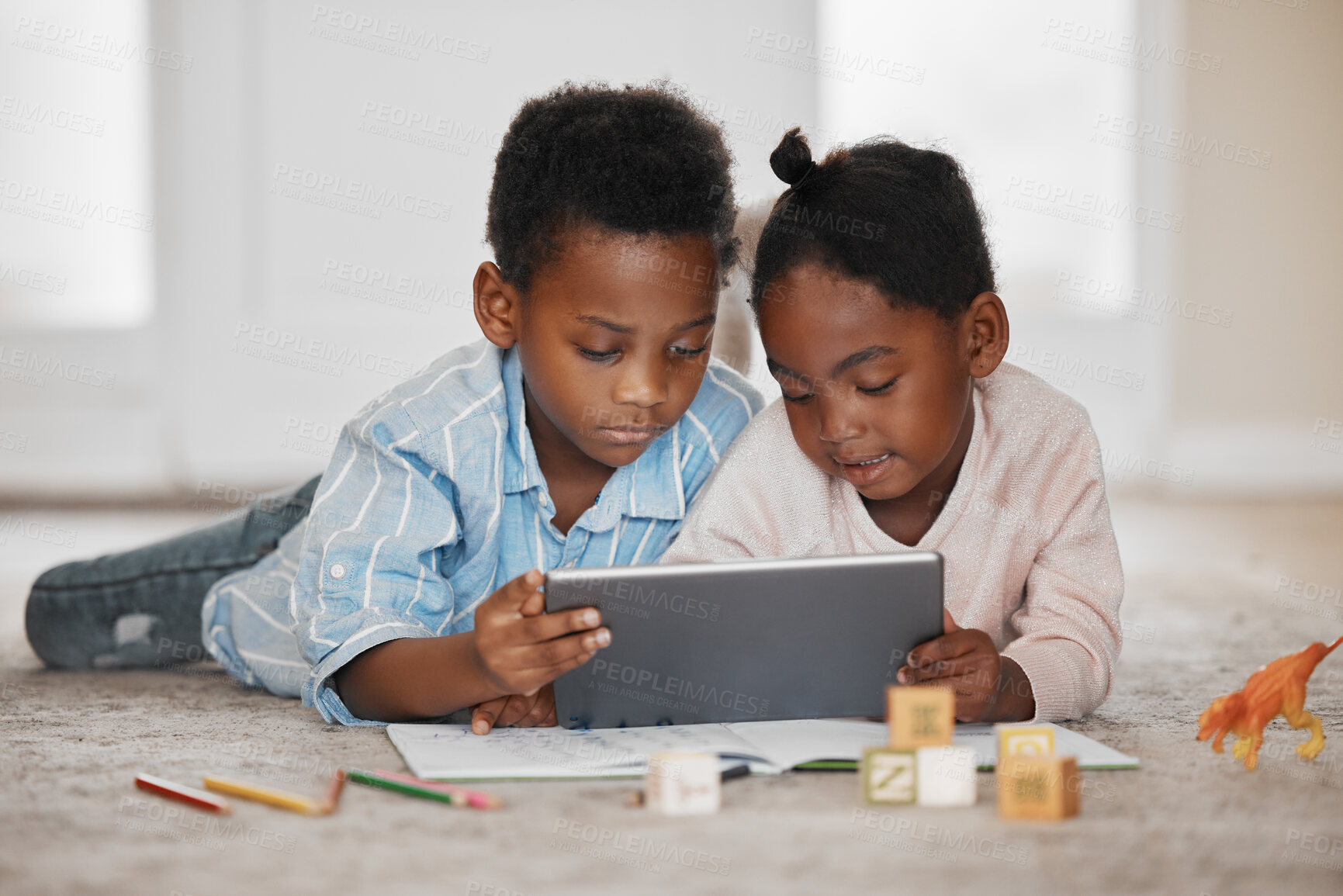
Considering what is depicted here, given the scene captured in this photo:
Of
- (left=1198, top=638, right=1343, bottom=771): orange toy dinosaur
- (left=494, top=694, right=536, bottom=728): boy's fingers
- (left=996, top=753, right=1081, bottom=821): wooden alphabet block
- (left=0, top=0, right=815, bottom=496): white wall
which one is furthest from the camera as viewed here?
(left=0, top=0, right=815, bottom=496): white wall

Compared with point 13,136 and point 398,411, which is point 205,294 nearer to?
point 13,136

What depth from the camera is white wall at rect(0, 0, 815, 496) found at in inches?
159

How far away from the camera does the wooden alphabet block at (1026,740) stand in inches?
36.2

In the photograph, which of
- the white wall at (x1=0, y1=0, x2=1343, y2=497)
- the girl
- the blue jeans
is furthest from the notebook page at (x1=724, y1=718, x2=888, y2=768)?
the white wall at (x1=0, y1=0, x2=1343, y2=497)

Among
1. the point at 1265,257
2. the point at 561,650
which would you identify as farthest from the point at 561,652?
the point at 1265,257

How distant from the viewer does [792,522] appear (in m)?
1.34

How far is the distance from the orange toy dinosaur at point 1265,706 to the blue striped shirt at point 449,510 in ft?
1.99

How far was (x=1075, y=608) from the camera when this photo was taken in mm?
1249

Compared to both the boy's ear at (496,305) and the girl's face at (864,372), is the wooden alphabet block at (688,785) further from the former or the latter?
the boy's ear at (496,305)

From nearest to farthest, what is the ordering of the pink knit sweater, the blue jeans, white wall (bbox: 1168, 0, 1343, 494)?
1. the pink knit sweater
2. the blue jeans
3. white wall (bbox: 1168, 0, 1343, 494)

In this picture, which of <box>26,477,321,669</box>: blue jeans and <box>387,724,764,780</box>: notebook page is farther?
<box>26,477,321,669</box>: blue jeans

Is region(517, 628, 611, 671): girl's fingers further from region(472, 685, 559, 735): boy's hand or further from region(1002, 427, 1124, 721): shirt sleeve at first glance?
region(1002, 427, 1124, 721): shirt sleeve

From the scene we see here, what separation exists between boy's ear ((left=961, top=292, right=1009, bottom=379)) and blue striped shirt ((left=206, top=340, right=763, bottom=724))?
304 mm

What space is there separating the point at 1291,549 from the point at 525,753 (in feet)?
7.78
